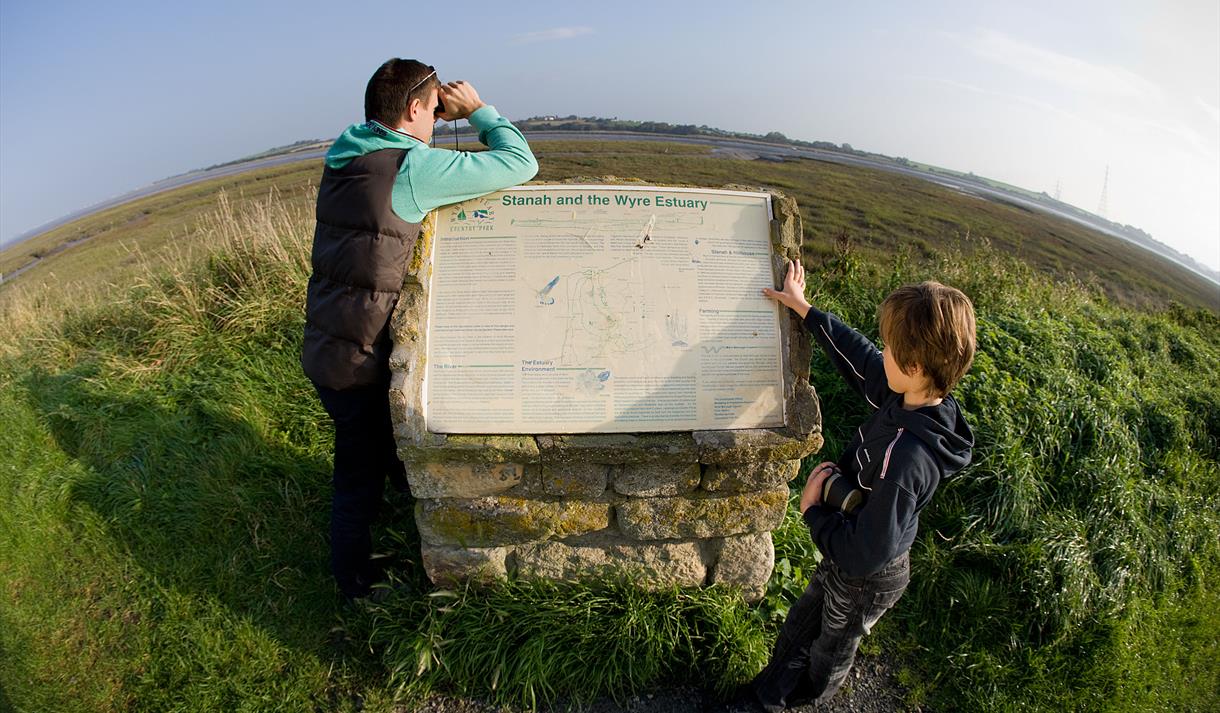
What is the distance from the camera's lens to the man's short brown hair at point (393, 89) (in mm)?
2258

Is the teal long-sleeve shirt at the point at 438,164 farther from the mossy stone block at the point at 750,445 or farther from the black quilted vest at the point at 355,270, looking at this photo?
the mossy stone block at the point at 750,445

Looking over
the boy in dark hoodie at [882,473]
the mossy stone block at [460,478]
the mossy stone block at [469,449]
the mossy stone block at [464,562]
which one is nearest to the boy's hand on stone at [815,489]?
the boy in dark hoodie at [882,473]

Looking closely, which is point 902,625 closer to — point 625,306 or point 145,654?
point 625,306

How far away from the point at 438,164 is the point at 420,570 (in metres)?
2.17

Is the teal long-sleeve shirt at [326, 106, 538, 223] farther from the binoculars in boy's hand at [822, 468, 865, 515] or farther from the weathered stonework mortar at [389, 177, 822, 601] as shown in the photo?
the binoculars in boy's hand at [822, 468, 865, 515]

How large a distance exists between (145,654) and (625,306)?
301cm

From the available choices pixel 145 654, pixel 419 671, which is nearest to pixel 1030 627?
pixel 419 671

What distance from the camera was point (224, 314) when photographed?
478 centimetres

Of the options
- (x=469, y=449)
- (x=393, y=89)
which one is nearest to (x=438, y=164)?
(x=393, y=89)

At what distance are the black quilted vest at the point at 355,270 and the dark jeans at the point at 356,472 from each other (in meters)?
0.13

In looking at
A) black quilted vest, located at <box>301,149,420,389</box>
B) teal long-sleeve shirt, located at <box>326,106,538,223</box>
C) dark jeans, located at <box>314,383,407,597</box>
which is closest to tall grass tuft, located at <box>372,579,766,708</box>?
dark jeans, located at <box>314,383,407,597</box>

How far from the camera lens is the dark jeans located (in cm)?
253

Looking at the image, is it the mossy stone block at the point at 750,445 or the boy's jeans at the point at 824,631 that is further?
the mossy stone block at the point at 750,445

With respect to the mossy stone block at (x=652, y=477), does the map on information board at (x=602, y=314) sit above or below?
above
